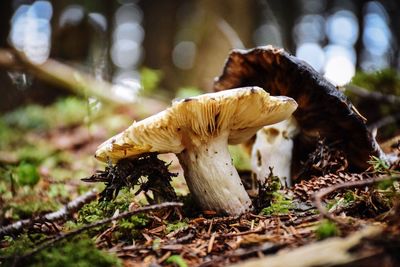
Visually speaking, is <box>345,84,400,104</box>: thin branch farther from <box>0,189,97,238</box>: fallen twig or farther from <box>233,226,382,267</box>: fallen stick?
<box>0,189,97,238</box>: fallen twig

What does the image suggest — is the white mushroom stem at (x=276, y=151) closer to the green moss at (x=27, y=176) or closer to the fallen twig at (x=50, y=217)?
the fallen twig at (x=50, y=217)

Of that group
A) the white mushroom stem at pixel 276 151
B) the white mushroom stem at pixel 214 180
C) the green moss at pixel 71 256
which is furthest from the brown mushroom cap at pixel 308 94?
the green moss at pixel 71 256

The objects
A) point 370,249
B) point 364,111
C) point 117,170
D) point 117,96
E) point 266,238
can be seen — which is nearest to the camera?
point 370,249

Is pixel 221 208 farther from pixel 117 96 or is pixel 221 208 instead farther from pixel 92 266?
pixel 117 96

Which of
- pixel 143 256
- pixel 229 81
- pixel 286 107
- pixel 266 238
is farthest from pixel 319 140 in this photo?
pixel 143 256

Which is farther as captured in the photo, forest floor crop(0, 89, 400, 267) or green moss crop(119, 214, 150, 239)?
green moss crop(119, 214, 150, 239)

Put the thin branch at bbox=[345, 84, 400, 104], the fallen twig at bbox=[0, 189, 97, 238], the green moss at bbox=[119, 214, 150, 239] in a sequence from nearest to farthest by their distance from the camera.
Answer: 1. the green moss at bbox=[119, 214, 150, 239]
2. the fallen twig at bbox=[0, 189, 97, 238]
3. the thin branch at bbox=[345, 84, 400, 104]

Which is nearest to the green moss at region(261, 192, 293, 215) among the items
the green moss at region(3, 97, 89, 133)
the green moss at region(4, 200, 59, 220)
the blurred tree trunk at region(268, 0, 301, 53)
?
the green moss at region(4, 200, 59, 220)

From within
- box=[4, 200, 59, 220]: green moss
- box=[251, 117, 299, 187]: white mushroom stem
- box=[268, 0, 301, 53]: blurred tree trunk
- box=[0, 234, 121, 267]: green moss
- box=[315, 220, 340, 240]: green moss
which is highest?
box=[268, 0, 301, 53]: blurred tree trunk
